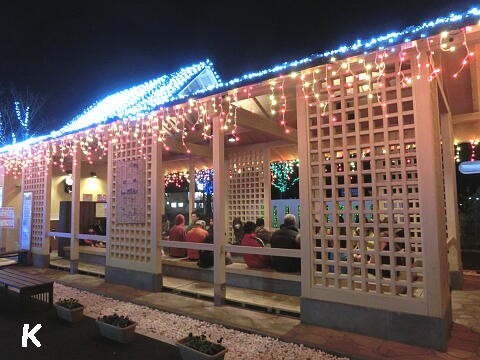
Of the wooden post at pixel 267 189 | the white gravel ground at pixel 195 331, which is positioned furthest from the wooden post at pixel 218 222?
the wooden post at pixel 267 189

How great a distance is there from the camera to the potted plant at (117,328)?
3.89 m

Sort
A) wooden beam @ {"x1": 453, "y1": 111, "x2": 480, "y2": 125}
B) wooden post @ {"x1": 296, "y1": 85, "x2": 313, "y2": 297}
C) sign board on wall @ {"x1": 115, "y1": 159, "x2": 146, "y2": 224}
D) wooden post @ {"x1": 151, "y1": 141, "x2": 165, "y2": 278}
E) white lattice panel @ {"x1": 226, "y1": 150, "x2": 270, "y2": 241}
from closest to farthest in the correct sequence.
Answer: wooden post @ {"x1": 296, "y1": 85, "x2": 313, "y2": 297} → wooden post @ {"x1": 151, "y1": 141, "x2": 165, "y2": 278} → sign board on wall @ {"x1": 115, "y1": 159, "x2": 146, "y2": 224} → wooden beam @ {"x1": 453, "y1": 111, "x2": 480, "y2": 125} → white lattice panel @ {"x1": 226, "y1": 150, "x2": 270, "y2": 241}

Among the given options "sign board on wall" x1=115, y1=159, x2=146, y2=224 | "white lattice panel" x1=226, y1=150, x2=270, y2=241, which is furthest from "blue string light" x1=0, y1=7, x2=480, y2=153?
"white lattice panel" x1=226, y1=150, x2=270, y2=241

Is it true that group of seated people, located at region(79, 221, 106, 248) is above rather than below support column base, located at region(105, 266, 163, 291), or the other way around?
above

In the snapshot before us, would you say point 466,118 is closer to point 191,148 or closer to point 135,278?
point 191,148

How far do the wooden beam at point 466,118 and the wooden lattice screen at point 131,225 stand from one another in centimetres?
616

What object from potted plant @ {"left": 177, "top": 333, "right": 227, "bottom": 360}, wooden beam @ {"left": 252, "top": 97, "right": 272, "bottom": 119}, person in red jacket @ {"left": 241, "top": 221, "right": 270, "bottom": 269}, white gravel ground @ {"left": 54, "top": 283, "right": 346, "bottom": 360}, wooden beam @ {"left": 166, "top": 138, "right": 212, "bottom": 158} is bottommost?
white gravel ground @ {"left": 54, "top": 283, "right": 346, "bottom": 360}

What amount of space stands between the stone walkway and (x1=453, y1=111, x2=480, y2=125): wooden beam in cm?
309

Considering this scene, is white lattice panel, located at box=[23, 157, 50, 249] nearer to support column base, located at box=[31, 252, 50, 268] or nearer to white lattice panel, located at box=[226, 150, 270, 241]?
support column base, located at box=[31, 252, 50, 268]

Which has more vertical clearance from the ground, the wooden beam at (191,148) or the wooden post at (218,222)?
the wooden beam at (191,148)

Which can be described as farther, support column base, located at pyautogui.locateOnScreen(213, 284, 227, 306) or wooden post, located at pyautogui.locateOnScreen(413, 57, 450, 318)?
support column base, located at pyautogui.locateOnScreen(213, 284, 227, 306)

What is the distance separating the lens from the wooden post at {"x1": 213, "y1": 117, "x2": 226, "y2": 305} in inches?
206

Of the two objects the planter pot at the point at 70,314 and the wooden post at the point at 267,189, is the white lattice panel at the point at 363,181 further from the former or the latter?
the wooden post at the point at 267,189

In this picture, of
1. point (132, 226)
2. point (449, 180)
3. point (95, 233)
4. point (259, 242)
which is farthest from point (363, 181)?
point (95, 233)
